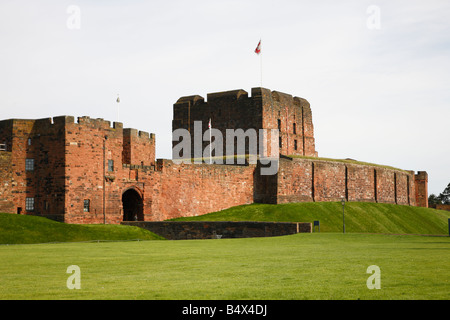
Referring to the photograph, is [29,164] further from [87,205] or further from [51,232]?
[51,232]

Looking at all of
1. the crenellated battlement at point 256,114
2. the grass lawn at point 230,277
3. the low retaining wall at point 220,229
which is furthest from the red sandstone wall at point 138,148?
the grass lawn at point 230,277

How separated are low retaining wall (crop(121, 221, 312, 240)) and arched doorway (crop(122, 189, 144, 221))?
3.29m

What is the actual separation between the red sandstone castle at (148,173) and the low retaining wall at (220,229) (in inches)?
157

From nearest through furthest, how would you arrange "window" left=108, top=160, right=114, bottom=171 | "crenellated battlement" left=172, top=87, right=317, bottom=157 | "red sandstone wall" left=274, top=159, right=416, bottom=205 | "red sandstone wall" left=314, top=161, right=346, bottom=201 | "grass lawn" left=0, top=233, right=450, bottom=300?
"grass lawn" left=0, top=233, right=450, bottom=300 < "window" left=108, top=160, right=114, bottom=171 < "red sandstone wall" left=274, top=159, right=416, bottom=205 < "red sandstone wall" left=314, top=161, right=346, bottom=201 < "crenellated battlement" left=172, top=87, right=317, bottom=157

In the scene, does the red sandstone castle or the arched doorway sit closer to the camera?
the red sandstone castle

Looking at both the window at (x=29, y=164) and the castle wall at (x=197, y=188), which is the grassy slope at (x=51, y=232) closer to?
the window at (x=29, y=164)

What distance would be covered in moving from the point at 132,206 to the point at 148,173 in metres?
3.03

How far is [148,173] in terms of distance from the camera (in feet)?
145

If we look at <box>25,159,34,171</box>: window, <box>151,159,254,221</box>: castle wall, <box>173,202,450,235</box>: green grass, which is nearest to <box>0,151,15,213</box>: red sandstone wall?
<box>25,159,34,171</box>: window

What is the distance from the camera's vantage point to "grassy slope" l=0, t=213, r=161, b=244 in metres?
30.9

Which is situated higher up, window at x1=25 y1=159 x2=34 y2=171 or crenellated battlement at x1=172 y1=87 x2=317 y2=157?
crenellated battlement at x1=172 y1=87 x2=317 y2=157

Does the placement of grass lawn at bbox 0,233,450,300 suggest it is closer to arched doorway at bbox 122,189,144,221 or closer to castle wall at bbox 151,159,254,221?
arched doorway at bbox 122,189,144,221

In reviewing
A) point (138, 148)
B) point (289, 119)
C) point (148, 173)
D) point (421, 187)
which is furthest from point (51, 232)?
point (421, 187)
